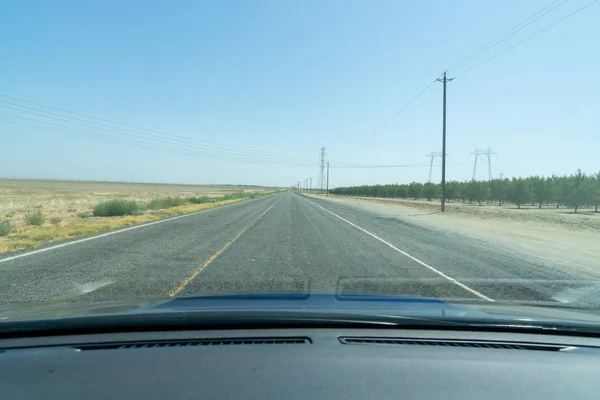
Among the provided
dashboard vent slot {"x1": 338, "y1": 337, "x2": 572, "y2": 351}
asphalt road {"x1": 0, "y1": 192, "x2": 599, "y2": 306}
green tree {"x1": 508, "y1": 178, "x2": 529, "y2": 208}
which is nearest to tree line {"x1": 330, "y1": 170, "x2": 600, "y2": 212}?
green tree {"x1": 508, "y1": 178, "x2": 529, "y2": 208}

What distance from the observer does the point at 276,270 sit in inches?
373

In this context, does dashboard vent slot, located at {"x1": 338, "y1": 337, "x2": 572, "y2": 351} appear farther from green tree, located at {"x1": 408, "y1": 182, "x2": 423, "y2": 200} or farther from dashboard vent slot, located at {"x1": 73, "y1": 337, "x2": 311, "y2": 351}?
green tree, located at {"x1": 408, "y1": 182, "x2": 423, "y2": 200}

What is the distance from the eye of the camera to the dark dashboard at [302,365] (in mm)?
2604

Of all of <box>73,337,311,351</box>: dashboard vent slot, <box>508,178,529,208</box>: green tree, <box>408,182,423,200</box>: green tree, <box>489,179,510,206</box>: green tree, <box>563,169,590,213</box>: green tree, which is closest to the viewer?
<box>73,337,311,351</box>: dashboard vent slot

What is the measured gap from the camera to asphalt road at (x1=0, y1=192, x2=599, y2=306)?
742 centimetres

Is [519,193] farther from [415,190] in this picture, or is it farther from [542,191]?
[415,190]

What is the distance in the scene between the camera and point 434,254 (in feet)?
41.5

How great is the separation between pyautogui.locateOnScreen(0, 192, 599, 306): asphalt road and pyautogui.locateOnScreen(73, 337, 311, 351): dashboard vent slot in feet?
7.52

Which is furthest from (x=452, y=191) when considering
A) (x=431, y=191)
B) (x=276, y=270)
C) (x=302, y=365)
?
(x=302, y=365)

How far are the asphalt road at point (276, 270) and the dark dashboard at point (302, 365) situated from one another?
93.8 inches

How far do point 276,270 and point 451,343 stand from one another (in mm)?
6365

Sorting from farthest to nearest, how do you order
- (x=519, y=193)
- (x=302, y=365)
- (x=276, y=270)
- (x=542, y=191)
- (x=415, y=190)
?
(x=415, y=190)
(x=519, y=193)
(x=542, y=191)
(x=276, y=270)
(x=302, y=365)

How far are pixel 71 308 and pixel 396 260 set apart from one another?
27.3ft

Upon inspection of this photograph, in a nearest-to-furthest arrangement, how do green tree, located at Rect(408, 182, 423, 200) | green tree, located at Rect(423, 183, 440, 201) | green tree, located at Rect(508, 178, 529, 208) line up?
1. green tree, located at Rect(508, 178, 529, 208)
2. green tree, located at Rect(423, 183, 440, 201)
3. green tree, located at Rect(408, 182, 423, 200)
